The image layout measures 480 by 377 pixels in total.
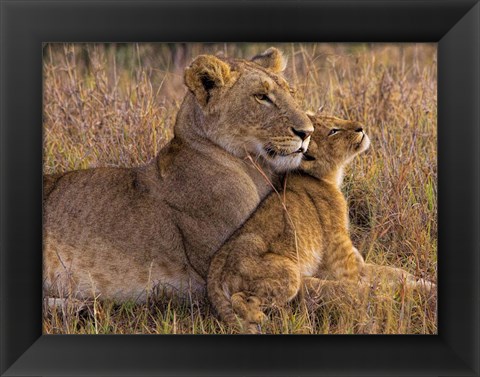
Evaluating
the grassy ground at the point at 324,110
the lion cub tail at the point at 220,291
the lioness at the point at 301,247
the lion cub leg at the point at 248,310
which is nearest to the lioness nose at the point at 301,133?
the lioness at the point at 301,247

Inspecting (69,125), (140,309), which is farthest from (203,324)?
(69,125)

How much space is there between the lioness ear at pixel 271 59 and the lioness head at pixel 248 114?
165mm

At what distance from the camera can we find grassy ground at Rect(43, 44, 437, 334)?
627 cm

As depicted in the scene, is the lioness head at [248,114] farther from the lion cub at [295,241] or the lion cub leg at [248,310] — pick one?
the lion cub leg at [248,310]

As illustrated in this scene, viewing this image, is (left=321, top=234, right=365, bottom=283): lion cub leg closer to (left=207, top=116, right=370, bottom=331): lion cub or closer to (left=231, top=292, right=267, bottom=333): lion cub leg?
(left=207, top=116, right=370, bottom=331): lion cub

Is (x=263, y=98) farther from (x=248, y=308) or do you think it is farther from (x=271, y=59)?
(x=248, y=308)

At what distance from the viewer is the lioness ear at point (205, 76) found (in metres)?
6.22

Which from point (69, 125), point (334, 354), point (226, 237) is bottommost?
point (334, 354)

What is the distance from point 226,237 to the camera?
248 inches

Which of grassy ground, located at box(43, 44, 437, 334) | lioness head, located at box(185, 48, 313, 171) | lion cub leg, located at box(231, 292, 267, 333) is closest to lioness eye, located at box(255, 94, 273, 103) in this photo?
lioness head, located at box(185, 48, 313, 171)

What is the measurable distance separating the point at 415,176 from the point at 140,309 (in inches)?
61.1
